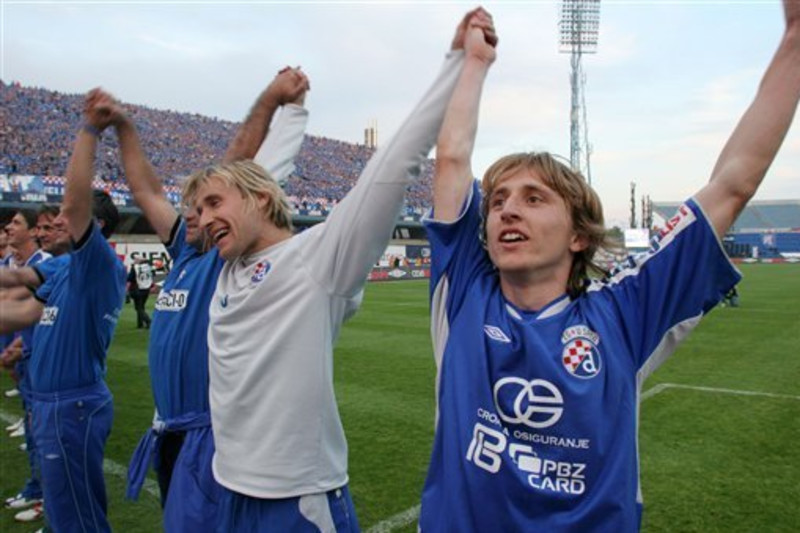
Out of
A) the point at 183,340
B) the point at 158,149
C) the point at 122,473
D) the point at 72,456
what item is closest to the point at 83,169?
the point at 183,340

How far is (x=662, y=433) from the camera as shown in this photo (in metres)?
6.00

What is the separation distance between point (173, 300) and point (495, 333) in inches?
62.8

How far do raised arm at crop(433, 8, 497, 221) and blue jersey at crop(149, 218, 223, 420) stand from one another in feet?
4.10

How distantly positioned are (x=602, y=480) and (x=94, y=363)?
309 cm

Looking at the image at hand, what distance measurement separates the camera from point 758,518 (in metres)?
4.09

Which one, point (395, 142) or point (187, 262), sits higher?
point (395, 142)

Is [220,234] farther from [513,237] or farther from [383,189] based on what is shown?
[513,237]

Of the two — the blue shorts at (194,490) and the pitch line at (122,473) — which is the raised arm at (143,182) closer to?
the blue shorts at (194,490)

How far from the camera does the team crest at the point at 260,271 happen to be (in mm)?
2076

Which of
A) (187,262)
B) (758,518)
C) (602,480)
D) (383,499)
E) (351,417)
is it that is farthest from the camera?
(351,417)

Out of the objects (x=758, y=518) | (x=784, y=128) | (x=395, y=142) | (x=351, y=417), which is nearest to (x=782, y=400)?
(x=758, y=518)

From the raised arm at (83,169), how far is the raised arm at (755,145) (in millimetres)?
2562

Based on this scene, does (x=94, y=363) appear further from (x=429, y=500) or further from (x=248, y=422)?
(x=429, y=500)

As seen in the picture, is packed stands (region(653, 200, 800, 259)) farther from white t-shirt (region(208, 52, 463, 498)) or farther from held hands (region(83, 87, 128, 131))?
white t-shirt (region(208, 52, 463, 498))
